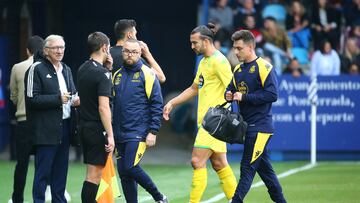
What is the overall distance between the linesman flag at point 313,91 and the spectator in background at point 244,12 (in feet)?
9.09

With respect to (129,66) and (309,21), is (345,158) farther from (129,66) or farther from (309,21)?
(129,66)

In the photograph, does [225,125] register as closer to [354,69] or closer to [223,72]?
[223,72]

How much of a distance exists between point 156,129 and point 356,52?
11.3m

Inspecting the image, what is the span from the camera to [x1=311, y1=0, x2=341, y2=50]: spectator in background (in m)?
23.2

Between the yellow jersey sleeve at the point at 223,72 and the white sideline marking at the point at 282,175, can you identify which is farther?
the white sideline marking at the point at 282,175

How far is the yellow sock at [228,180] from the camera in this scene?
1287 centimetres

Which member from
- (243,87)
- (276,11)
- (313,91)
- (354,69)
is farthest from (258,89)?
(276,11)

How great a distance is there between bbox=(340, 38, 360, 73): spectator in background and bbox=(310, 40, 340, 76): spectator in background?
19 centimetres

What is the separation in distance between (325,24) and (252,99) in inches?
471

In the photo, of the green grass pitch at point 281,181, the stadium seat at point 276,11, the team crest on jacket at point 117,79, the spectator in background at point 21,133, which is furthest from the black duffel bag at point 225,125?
the stadium seat at point 276,11

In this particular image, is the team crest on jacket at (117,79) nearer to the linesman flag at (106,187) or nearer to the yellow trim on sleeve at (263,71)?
the linesman flag at (106,187)

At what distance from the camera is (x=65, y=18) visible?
28.3 meters

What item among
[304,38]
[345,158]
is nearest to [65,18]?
[304,38]

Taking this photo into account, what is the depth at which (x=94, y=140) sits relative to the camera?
1184 cm
